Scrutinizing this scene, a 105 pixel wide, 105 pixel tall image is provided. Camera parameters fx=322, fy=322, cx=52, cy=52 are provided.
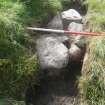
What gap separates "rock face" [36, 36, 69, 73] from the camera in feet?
15.4

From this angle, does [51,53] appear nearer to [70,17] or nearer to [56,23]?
[56,23]

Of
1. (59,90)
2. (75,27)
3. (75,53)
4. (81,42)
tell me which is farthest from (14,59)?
(75,27)

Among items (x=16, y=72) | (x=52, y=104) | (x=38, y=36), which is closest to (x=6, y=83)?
(x=16, y=72)

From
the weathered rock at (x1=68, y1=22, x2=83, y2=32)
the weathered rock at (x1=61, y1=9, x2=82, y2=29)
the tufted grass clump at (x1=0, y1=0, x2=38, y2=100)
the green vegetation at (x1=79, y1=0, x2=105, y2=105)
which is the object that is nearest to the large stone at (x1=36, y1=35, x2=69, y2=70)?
the tufted grass clump at (x1=0, y1=0, x2=38, y2=100)

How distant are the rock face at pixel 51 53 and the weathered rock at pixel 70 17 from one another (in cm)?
66

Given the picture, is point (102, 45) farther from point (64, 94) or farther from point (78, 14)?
point (78, 14)

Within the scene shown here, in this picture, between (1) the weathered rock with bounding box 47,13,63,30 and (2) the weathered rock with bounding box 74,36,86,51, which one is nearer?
(2) the weathered rock with bounding box 74,36,86,51

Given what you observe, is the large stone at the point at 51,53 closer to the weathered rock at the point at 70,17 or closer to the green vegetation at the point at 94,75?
the green vegetation at the point at 94,75

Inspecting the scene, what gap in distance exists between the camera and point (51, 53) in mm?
4797

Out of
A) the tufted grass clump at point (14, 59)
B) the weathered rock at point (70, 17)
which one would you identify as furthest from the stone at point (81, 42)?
the tufted grass clump at point (14, 59)

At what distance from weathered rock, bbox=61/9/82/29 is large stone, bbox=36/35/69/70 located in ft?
2.18

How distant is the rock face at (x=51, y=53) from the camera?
4.68 m

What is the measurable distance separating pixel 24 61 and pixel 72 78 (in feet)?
3.10

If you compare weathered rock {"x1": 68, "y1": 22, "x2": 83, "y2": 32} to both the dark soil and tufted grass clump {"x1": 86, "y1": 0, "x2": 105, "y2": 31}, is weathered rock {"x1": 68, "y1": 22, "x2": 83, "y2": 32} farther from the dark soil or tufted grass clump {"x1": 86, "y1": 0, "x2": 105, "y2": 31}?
the dark soil
